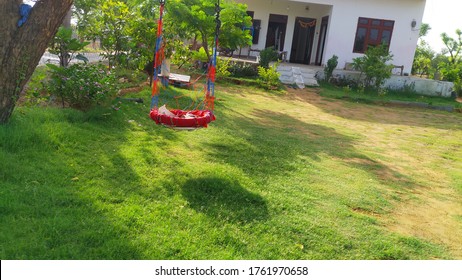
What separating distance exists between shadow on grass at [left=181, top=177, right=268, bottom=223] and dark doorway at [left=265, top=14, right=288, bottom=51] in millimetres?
16972

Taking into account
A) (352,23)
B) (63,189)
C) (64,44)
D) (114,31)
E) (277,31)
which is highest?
(352,23)

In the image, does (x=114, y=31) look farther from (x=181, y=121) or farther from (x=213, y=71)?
(x=181, y=121)

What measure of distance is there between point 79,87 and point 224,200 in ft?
10.6

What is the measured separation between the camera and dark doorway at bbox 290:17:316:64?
2025cm

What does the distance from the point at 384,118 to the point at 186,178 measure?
8641 millimetres

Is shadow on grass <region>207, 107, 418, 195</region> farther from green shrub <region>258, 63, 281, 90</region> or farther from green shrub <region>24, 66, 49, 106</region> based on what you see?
green shrub <region>258, 63, 281, 90</region>

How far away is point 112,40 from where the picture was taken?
8.66 m

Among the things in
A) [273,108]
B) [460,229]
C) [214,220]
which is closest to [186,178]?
[214,220]

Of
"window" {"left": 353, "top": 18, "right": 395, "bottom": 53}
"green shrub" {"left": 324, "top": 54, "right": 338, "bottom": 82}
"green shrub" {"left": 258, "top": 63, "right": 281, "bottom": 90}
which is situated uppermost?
"window" {"left": 353, "top": 18, "right": 395, "bottom": 53}

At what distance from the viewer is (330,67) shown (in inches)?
671

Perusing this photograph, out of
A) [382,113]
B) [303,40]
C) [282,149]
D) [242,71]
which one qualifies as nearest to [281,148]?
[282,149]

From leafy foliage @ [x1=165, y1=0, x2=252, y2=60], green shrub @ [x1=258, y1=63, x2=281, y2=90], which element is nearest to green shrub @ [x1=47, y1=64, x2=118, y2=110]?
leafy foliage @ [x1=165, y1=0, x2=252, y2=60]

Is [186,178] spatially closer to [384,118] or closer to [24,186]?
[24,186]

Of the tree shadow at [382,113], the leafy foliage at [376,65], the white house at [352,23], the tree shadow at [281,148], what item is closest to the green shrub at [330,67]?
the leafy foliage at [376,65]
